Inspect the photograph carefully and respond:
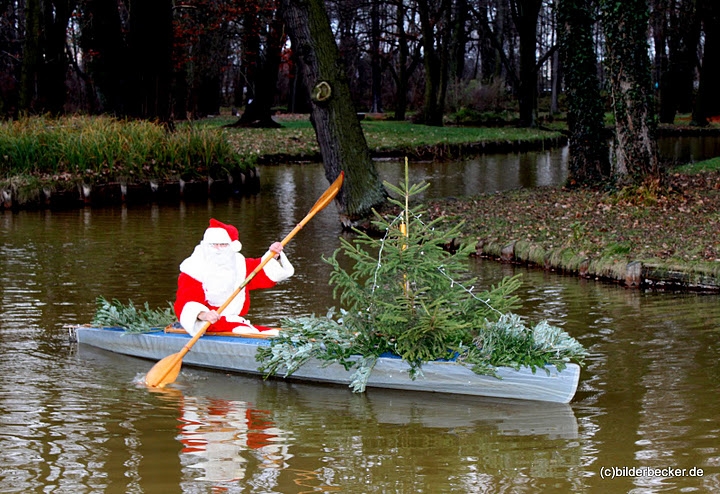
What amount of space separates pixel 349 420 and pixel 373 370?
68 cm

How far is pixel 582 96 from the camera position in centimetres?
1705

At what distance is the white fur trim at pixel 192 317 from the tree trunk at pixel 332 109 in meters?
7.04

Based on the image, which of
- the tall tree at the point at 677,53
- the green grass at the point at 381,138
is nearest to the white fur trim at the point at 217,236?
the green grass at the point at 381,138

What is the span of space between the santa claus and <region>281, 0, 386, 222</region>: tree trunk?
21.8ft

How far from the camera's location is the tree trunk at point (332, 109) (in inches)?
596

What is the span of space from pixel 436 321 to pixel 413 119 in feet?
111

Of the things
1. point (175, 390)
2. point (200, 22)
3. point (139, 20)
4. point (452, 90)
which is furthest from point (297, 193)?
point (452, 90)

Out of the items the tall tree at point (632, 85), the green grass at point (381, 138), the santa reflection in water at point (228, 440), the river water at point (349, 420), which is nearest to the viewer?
the river water at point (349, 420)

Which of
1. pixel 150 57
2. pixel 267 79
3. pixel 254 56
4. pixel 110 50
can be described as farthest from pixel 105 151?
pixel 254 56

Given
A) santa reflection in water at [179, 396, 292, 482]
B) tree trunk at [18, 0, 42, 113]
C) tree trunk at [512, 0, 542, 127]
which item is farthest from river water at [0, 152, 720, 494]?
tree trunk at [512, 0, 542, 127]

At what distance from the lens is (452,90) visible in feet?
153

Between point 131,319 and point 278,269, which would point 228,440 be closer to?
point 278,269

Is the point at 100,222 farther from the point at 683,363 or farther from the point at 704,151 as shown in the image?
the point at 704,151

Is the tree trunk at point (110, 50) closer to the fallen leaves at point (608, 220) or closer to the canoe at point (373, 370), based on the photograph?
the fallen leaves at point (608, 220)
